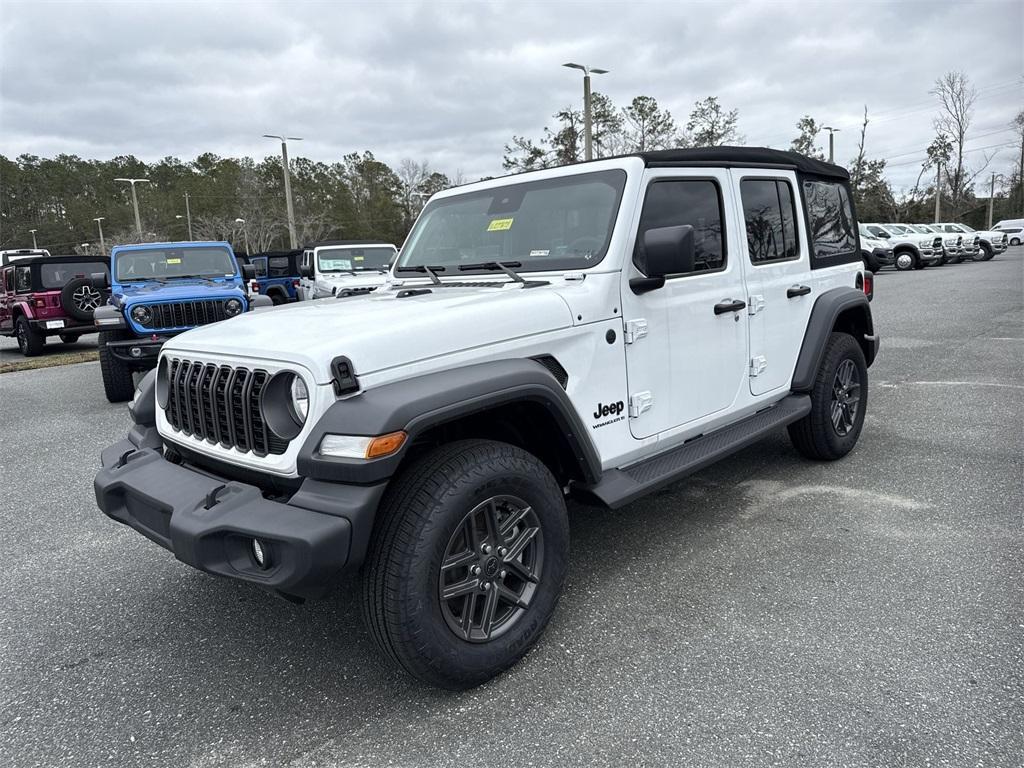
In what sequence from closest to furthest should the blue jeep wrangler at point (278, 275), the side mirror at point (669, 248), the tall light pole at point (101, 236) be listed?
the side mirror at point (669, 248), the blue jeep wrangler at point (278, 275), the tall light pole at point (101, 236)

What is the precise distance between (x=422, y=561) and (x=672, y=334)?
169 cm

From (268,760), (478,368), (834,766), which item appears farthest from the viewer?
(478,368)

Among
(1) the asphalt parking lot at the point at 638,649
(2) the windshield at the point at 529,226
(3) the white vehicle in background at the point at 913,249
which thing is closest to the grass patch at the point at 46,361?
(1) the asphalt parking lot at the point at 638,649

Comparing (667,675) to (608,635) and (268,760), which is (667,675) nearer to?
(608,635)

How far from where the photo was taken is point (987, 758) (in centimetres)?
211

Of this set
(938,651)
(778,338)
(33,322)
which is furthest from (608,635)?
(33,322)

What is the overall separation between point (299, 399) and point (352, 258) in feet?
41.6

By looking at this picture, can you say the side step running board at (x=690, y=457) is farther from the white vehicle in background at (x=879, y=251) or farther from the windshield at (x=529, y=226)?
the white vehicle in background at (x=879, y=251)

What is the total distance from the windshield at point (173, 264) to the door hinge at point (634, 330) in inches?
318

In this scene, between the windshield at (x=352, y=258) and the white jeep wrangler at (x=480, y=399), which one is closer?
the white jeep wrangler at (x=480, y=399)

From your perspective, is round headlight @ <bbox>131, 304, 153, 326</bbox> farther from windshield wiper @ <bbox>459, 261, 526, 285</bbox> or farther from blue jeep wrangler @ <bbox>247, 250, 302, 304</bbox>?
blue jeep wrangler @ <bbox>247, 250, 302, 304</bbox>

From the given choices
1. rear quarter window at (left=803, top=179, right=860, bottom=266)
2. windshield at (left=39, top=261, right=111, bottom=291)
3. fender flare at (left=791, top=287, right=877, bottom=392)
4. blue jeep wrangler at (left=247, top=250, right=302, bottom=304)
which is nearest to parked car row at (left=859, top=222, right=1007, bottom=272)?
blue jeep wrangler at (left=247, top=250, right=302, bottom=304)

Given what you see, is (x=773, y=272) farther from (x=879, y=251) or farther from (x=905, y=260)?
(x=905, y=260)

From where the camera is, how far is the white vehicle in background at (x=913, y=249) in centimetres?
2577
